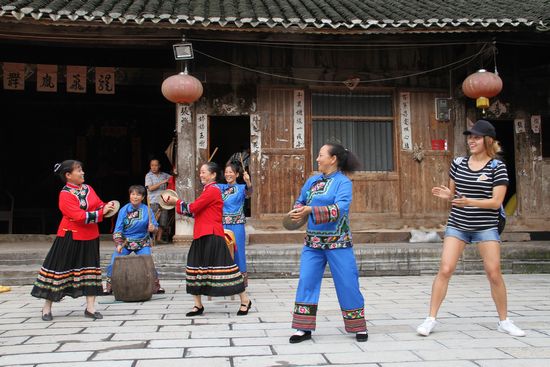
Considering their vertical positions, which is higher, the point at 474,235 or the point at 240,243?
the point at 474,235

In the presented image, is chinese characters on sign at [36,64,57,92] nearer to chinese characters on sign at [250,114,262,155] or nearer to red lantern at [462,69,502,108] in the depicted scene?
chinese characters on sign at [250,114,262,155]

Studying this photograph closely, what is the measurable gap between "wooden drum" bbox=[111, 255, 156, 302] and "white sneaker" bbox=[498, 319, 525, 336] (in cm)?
388

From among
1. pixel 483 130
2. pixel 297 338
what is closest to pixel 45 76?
pixel 297 338

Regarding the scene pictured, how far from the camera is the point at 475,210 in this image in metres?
4.27

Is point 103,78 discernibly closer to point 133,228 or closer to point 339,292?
point 133,228

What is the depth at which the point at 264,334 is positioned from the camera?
14.1 feet

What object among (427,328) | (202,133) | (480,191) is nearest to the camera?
(427,328)

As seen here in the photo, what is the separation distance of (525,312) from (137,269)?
4.37m

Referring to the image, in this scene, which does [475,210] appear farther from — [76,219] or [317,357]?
[76,219]

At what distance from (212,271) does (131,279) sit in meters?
1.35

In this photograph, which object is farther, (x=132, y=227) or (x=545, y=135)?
(x=545, y=135)

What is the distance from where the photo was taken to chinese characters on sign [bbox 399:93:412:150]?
945cm

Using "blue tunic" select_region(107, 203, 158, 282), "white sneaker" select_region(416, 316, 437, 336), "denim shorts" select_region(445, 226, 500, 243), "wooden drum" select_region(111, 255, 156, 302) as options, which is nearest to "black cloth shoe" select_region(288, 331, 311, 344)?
"white sneaker" select_region(416, 316, 437, 336)

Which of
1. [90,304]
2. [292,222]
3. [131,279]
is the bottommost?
[90,304]
